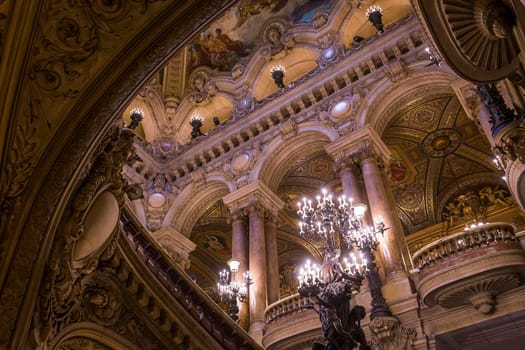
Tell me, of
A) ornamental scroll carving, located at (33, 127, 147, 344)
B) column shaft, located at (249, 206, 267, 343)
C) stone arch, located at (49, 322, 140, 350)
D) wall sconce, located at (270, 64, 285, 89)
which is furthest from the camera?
wall sconce, located at (270, 64, 285, 89)

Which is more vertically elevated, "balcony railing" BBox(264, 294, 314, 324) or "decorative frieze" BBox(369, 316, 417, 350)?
"balcony railing" BBox(264, 294, 314, 324)

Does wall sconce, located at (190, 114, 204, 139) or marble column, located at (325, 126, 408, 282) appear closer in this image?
Result: marble column, located at (325, 126, 408, 282)

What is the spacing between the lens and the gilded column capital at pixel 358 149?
38.7 feet

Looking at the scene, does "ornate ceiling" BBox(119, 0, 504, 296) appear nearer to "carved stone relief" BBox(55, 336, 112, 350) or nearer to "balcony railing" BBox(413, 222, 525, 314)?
"balcony railing" BBox(413, 222, 525, 314)

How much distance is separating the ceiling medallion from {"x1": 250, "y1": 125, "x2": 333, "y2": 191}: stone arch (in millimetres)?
3545

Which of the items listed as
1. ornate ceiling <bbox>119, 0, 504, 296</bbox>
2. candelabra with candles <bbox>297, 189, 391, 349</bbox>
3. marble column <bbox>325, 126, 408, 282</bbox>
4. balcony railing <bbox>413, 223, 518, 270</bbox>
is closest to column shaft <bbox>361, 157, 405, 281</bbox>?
marble column <bbox>325, 126, 408, 282</bbox>

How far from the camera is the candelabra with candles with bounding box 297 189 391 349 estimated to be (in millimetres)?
5977

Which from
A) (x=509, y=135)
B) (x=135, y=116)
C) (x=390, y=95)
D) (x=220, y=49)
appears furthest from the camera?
(x=220, y=49)

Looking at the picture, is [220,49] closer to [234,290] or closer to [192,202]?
[192,202]

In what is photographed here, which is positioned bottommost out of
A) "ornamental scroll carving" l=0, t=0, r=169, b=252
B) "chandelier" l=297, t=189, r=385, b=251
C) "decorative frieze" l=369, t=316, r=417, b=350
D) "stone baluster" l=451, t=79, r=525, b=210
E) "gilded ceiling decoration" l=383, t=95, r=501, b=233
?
"ornamental scroll carving" l=0, t=0, r=169, b=252

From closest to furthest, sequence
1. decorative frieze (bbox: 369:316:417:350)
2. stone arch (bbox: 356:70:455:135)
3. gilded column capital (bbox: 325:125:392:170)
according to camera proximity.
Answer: decorative frieze (bbox: 369:316:417:350) < gilded column capital (bbox: 325:125:392:170) < stone arch (bbox: 356:70:455:135)

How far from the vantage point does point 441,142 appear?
49.2 feet

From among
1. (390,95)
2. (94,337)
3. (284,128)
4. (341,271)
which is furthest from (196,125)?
(94,337)

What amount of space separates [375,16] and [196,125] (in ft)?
22.2
